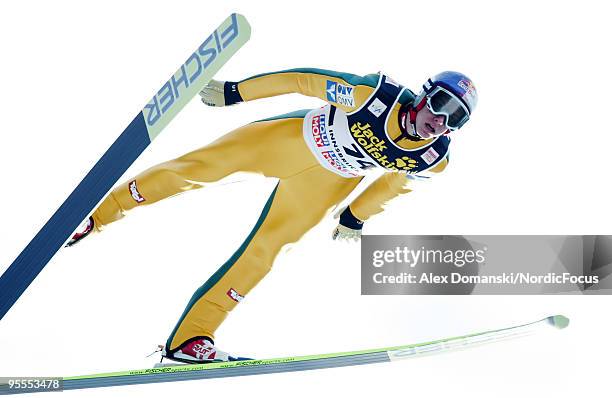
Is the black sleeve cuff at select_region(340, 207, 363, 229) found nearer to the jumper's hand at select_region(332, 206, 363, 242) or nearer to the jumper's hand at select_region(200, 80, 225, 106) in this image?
the jumper's hand at select_region(332, 206, 363, 242)

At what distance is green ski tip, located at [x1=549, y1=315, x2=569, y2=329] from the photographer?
4.45 metres

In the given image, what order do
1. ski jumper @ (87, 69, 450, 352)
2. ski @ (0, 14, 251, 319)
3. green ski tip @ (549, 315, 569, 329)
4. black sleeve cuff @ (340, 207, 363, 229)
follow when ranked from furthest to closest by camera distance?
1. black sleeve cuff @ (340, 207, 363, 229)
2. green ski tip @ (549, 315, 569, 329)
3. ski jumper @ (87, 69, 450, 352)
4. ski @ (0, 14, 251, 319)

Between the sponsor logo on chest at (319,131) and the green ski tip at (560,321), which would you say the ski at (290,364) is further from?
the sponsor logo on chest at (319,131)

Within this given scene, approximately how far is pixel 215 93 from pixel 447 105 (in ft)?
3.57

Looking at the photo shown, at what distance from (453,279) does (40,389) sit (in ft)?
7.36

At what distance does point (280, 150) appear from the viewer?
4.38 meters

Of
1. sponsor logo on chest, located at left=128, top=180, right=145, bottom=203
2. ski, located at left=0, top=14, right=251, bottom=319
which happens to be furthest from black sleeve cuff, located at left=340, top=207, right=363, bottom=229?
ski, located at left=0, top=14, right=251, bottom=319

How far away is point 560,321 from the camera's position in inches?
175

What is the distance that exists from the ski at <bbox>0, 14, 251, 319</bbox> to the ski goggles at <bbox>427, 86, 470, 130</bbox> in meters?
0.99

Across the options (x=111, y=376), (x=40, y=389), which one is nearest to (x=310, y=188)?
(x=111, y=376)

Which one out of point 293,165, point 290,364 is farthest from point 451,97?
point 290,364

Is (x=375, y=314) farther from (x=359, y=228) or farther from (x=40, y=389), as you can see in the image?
(x=40, y=389)

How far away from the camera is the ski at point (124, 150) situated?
3398mm

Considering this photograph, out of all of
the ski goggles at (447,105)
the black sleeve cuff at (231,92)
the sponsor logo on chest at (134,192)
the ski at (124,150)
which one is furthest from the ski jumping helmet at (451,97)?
the sponsor logo on chest at (134,192)
